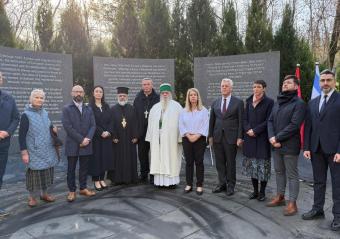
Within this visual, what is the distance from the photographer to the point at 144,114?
20.8 feet

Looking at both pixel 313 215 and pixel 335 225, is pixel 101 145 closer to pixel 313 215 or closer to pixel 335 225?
pixel 313 215

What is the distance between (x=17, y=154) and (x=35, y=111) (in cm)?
380

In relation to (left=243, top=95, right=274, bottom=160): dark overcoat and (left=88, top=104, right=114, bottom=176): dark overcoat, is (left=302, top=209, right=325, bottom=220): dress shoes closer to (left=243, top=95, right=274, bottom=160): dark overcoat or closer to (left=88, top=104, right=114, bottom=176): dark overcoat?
(left=243, top=95, right=274, bottom=160): dark overcoat

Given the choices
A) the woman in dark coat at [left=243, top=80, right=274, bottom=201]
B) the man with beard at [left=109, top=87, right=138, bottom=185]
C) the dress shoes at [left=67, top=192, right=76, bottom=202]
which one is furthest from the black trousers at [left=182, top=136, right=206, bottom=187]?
the dress shoes at [left=67, top=192, right=76, bottom=202]

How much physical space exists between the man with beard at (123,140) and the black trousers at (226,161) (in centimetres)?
163

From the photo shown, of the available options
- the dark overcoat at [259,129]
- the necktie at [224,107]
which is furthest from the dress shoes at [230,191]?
the necktie at [224,107]

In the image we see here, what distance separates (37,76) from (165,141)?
14.3 feet

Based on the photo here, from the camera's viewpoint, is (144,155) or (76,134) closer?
(76,134)

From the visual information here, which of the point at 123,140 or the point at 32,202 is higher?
the point at 123,140

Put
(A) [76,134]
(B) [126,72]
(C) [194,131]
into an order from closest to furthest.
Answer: (A) [76,134]
(C) [194,131]
(B) [126,72]

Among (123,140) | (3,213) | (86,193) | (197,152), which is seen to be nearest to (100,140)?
(123,140)

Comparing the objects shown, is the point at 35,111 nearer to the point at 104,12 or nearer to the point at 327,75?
the point at 327,75

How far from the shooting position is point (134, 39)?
39.7 feet

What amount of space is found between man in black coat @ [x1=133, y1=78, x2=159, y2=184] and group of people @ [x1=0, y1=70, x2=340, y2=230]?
0.06ft
